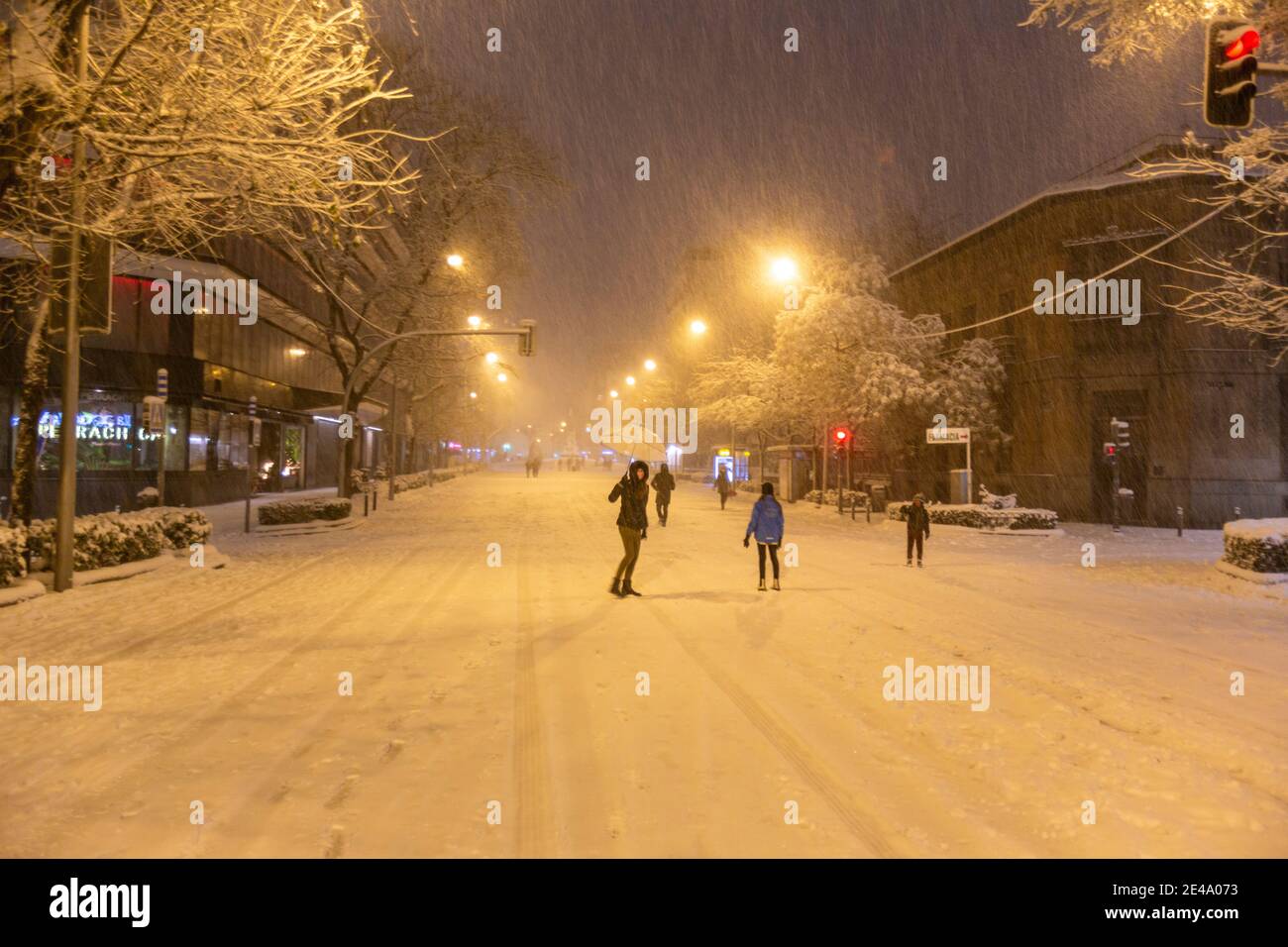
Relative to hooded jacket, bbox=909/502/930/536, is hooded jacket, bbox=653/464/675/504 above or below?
above

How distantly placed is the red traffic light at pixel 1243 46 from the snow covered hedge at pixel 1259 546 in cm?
977

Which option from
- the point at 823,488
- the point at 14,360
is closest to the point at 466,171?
the point at 14,360

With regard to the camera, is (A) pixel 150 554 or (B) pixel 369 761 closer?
(B) pixel 369 761

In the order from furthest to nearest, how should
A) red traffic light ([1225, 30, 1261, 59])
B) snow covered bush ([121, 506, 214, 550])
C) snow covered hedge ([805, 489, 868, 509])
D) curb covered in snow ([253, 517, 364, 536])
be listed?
snow covered hedge ([805, 489, 868, 509]), curb covered in snow ([253, 517, 364, 536]), snow covered bush ([121, 506, 214, 550]), red traffic light ([1225, 30, 1261, 59])

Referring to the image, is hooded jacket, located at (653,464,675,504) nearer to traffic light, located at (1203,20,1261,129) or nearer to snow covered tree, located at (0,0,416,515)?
snow covered tree, located at (0,0,416,515)

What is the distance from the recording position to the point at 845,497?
34188 millimetres

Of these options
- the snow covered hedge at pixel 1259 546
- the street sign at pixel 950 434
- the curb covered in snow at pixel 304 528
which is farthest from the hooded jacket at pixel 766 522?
the street sign at pixel 950 434

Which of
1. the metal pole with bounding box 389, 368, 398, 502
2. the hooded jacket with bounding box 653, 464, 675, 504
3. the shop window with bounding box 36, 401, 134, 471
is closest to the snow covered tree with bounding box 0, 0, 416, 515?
the hooded jacket with bounding box 653, 464, 675, 504

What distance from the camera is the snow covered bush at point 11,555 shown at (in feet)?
35.1

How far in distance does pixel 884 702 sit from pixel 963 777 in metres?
1.61

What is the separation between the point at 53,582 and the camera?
1162 centimetres

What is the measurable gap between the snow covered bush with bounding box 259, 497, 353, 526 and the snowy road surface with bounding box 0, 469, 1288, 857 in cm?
919

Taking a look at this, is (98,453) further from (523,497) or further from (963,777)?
(963,777)

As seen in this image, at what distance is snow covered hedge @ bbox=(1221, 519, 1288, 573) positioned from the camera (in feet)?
46.0
